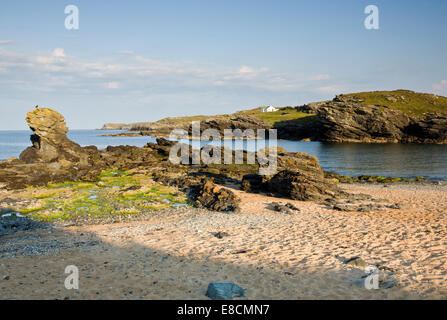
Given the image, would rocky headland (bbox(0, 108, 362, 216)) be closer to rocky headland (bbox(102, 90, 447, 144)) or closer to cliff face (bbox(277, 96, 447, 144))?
cliff face (bbox(277, 96, 447, 144))

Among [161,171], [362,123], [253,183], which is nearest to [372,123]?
[362,123]

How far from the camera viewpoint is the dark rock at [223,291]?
9.74m

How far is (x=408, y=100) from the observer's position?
150500mm

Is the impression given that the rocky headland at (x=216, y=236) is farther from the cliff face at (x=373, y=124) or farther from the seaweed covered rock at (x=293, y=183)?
the cliff face at (x=373, y=124)

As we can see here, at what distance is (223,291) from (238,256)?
13.2 feet

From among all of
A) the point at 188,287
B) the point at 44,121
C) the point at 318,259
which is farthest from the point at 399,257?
the point at 44,121

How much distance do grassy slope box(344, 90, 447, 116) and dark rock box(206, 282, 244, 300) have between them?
143 m

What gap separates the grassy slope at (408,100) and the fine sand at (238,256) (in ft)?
436

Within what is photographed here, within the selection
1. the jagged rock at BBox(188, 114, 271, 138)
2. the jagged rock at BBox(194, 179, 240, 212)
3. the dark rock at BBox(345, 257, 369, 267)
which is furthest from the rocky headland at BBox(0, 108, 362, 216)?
the jagged rock at BBox(188, 114, 271, 138)

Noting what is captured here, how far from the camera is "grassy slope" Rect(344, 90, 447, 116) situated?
13512 centimetres

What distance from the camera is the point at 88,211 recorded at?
2448cm

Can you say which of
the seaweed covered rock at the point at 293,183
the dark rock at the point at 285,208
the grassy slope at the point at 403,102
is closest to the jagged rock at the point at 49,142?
the seaweed covered rock at the point at 293,183

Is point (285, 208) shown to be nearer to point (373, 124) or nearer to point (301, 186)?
point (301, 186)
